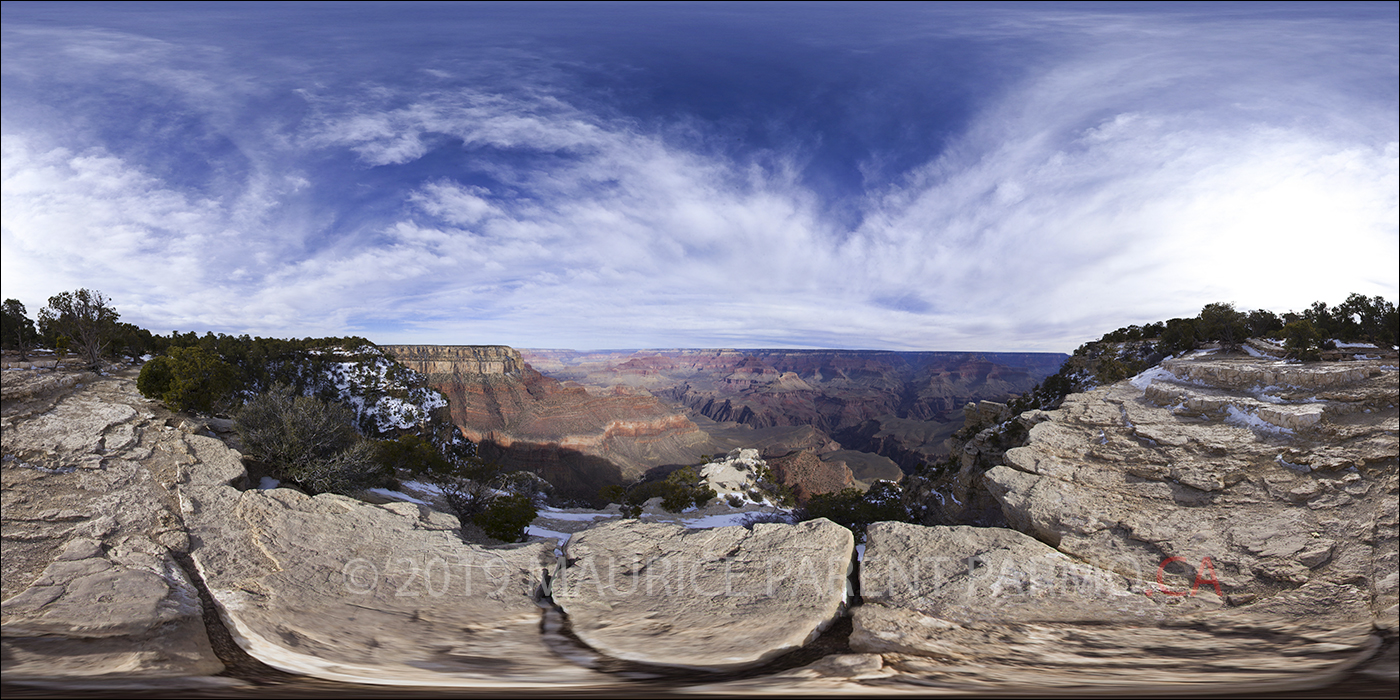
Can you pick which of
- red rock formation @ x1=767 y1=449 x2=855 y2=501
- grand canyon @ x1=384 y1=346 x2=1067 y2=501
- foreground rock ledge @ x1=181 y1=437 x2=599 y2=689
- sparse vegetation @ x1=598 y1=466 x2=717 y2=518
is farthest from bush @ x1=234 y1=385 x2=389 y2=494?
grand canyon @ x1=384 y1=346 x2=1067 y2=501

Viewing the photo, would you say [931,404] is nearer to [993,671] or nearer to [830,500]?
[830,500]

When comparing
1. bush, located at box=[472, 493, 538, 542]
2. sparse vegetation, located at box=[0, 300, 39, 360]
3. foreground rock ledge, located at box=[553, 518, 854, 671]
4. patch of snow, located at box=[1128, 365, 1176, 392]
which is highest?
sparse vegetation, located at box=[0, 300, 39, 360]

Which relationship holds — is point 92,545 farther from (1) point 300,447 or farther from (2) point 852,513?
(2) point 852,513

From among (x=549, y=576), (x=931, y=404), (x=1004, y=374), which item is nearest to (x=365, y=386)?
(x=549, y=576)

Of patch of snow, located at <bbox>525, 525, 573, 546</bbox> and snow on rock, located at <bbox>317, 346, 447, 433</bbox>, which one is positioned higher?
snow on rock, located at <bbox>317, 346, 447, 433</bbox>

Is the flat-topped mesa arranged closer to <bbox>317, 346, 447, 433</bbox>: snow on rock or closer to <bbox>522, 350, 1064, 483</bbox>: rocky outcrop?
<bbox>522, 350, 1064, 483</bbox>: rocky outcrop
